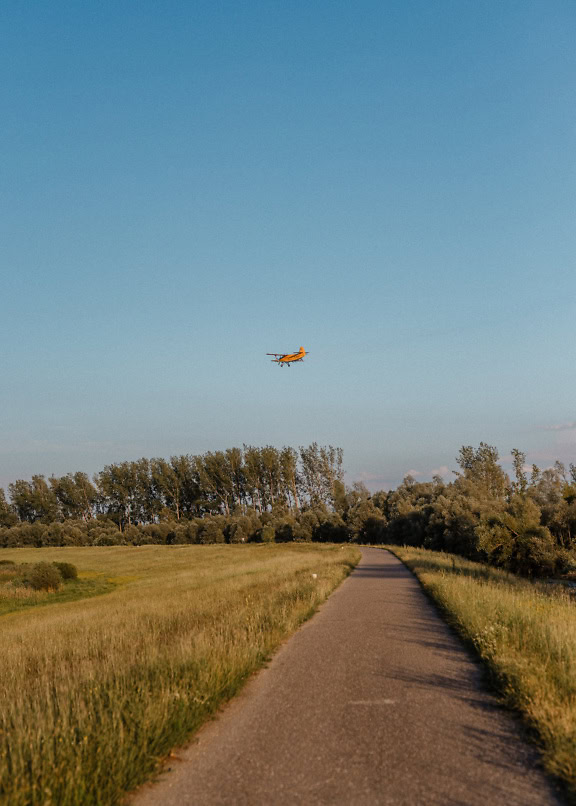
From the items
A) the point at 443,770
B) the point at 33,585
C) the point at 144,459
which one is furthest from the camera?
the point at 144,459

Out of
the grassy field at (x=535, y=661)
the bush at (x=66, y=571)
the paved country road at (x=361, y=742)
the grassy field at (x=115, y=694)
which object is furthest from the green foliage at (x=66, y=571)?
the paved country road at (x=361, y=742)

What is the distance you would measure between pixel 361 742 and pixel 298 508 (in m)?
125

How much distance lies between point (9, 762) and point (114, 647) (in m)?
7.08

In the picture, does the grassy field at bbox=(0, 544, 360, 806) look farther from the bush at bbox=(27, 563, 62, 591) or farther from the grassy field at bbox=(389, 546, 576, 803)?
the bush at bbox=(27, 563, 62, 591)

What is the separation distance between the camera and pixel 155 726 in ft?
18.1

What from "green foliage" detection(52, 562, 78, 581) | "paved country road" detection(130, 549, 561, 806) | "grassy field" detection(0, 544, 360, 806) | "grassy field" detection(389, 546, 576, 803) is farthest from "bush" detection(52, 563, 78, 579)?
"paved country road" detection(130, 549, 561, 806)

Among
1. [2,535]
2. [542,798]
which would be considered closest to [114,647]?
[542,798]

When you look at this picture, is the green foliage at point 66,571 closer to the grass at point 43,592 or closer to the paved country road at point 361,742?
the grass at point 43,592

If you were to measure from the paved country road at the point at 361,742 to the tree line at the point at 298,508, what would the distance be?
35.2 metres

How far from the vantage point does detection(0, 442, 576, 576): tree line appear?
4428cm

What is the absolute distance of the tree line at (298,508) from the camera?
4428 cm

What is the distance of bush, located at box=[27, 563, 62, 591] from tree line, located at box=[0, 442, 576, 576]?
34.5 metres

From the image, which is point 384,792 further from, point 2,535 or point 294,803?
point 2,535

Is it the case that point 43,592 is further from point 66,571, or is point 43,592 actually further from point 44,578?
point 66,571
